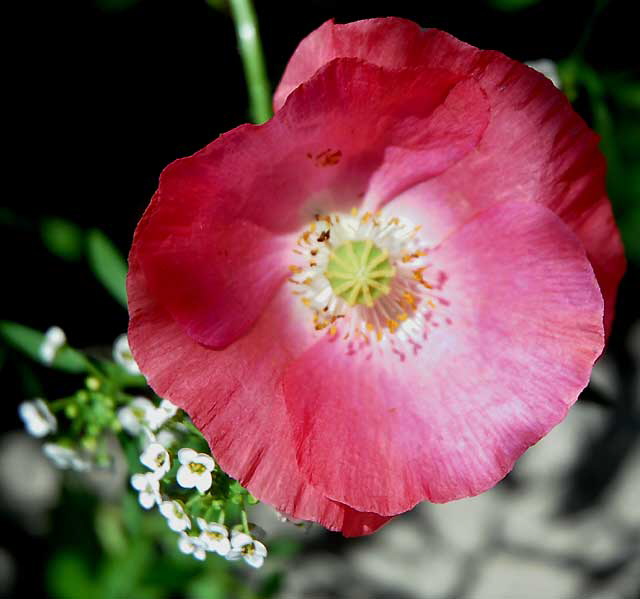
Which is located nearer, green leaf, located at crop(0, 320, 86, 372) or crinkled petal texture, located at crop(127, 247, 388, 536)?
crinkled petal texture, located at crop(127, 247, 388, 536)

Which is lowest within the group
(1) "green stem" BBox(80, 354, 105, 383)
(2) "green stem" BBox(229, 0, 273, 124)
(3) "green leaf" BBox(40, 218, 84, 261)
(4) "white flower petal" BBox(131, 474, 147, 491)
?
(4) "white flower petal" BBox(131, 474, 147, 491)

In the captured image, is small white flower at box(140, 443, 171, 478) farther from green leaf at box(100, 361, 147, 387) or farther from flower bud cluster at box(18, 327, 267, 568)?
green leaf at box(100, 361, 147, 387)

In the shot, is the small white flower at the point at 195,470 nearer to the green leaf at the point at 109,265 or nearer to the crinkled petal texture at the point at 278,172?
the crinkled petal texture at the point at 278,172


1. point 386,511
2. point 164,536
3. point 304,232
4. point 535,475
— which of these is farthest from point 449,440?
point 535,475

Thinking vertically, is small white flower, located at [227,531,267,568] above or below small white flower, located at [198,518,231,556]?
below

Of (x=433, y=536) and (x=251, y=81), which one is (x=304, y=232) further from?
(x=433, y=536)

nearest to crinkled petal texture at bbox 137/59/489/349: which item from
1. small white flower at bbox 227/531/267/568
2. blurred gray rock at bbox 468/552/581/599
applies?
small white flower at bbox 227/531/267/568

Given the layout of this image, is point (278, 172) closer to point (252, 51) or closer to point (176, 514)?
point (252, 51)

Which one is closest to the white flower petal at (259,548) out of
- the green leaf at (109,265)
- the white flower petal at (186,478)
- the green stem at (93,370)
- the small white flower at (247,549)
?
the small white flower at (247,549)
